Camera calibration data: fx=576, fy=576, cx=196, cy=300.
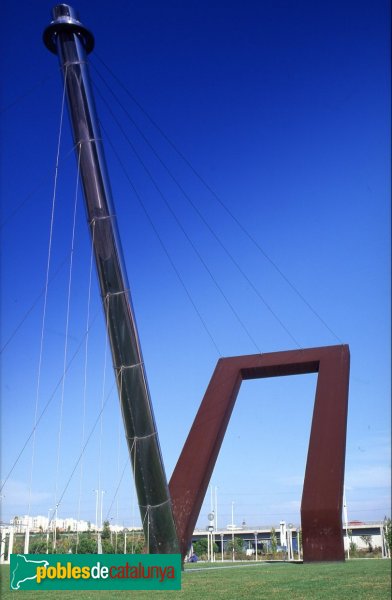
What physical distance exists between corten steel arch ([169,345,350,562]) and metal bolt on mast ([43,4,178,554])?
651cm

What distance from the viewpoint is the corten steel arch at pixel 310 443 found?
17.5m

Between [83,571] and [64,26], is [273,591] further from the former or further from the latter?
[64,26]

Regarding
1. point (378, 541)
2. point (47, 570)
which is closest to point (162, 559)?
point (47, 570)

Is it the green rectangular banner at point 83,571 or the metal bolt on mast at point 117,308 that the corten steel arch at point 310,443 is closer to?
the metal bolt on mast at point 117,308

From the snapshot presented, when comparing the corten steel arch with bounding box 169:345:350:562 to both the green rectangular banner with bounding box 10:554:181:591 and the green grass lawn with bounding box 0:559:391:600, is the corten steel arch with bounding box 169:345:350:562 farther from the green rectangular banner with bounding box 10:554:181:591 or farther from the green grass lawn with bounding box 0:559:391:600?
the green rectangular banner with bounding box 10:554:181:591

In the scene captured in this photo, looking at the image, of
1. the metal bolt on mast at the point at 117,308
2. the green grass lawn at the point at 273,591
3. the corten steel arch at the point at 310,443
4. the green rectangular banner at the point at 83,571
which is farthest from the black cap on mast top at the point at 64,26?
the corten steel arch at the point at 310,443

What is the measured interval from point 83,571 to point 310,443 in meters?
13.5

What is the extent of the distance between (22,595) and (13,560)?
1849mm

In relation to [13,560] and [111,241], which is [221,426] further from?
[13,560]

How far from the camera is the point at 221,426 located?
20266mm

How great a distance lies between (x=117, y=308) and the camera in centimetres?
1042

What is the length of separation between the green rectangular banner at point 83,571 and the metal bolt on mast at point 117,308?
297 cm

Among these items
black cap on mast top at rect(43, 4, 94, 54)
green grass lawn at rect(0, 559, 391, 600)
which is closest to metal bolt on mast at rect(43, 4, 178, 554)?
black cap on mast top at rect(43, 4, 94, 54)

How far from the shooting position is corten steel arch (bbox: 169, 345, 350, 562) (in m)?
17.5
